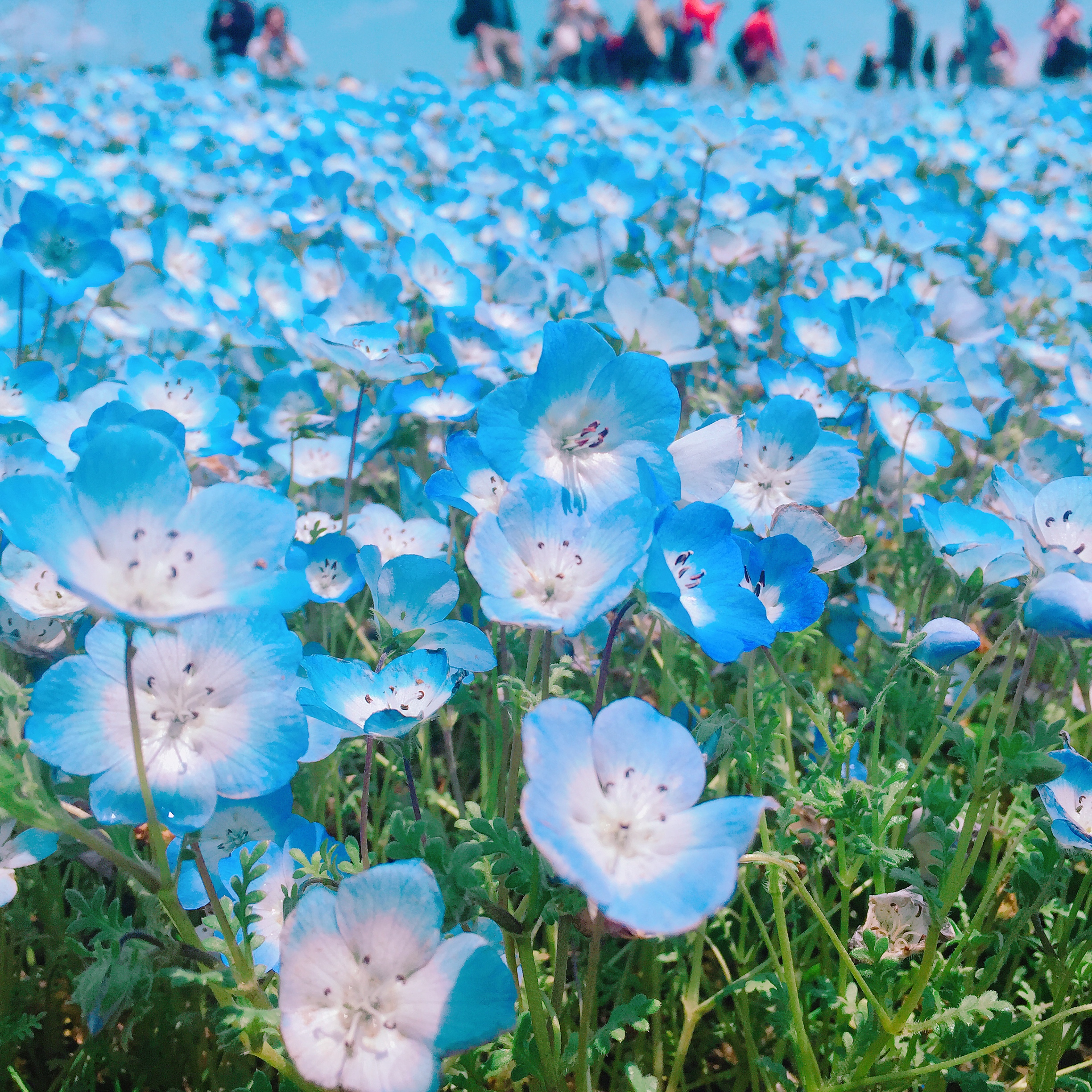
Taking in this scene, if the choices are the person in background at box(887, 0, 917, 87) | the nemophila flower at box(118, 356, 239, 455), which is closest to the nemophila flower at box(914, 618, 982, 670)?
the nemophila flower at box(118, 356, 239, 455)

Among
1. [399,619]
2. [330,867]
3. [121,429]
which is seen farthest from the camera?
[399,619]

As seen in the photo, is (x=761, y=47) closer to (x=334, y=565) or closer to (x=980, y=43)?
(x=980, y=43)

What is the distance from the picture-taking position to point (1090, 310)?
3.14 metres

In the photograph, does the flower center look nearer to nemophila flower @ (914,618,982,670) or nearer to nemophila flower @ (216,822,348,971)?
nemophila flower @ (914,618,982,670)

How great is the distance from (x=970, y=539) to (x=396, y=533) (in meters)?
1.08

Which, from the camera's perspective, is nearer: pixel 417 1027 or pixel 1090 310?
pixel 417 1027

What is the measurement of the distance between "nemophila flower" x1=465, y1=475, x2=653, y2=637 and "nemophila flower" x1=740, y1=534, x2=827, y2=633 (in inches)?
10.9

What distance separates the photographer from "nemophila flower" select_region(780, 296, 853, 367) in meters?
2.29

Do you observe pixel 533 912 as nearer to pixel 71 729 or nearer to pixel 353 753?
pixel 71 729

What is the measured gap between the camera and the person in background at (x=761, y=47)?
46.8 feet

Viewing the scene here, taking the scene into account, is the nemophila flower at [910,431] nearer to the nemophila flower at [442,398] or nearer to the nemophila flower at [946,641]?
the nemophila flower at [442,398]

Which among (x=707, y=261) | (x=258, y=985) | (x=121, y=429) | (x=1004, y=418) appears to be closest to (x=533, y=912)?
(x=258, y=985)

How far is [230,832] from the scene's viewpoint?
1.19 metres

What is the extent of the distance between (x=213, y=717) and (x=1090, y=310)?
10.7 ft
